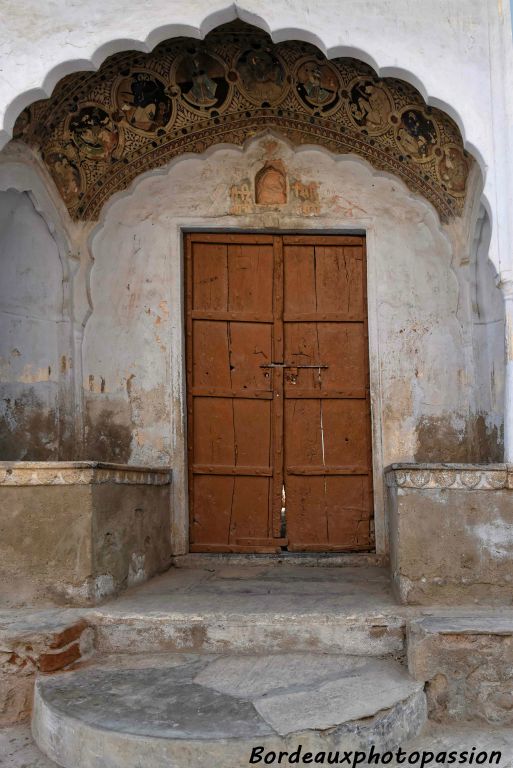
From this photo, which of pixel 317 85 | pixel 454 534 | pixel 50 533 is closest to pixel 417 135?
pixel 317 85

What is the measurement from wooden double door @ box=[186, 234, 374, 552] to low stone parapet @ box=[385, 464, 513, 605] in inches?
67.1

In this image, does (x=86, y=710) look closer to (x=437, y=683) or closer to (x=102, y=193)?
(x=437, y=683)

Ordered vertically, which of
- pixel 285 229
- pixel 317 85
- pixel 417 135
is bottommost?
pixel 285 229

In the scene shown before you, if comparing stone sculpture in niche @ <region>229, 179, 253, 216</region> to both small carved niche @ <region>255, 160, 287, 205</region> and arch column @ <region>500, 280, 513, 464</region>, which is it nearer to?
small carved niche @ <region>255, 160, 287, 205</region>

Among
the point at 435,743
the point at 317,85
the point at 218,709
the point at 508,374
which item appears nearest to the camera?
the point at 218,709

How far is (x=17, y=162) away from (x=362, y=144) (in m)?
2.50

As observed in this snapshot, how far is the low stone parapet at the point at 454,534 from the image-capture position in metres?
3.86

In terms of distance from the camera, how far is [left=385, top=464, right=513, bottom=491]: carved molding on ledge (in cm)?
390

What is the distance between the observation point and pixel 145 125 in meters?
5.47

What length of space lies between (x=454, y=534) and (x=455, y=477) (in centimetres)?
30

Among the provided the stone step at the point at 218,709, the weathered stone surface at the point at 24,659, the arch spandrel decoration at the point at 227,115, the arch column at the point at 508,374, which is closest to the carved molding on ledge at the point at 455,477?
the arch column at the point at 508,374

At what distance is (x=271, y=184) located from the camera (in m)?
5.86

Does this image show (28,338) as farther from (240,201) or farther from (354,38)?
(354,38)

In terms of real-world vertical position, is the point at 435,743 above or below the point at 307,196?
below
